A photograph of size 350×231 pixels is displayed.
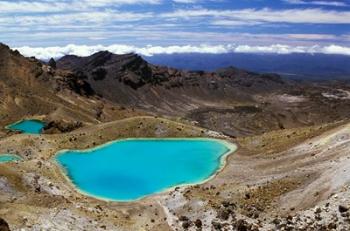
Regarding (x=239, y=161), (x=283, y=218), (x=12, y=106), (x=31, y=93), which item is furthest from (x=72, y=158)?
(x=31, y=93)

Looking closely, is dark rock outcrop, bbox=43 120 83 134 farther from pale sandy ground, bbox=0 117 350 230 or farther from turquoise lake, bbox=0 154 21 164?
pale sandy ground, bbox=0 117 350 230

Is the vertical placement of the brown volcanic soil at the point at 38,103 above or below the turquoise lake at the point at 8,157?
below

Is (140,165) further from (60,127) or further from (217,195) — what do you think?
(60,127)

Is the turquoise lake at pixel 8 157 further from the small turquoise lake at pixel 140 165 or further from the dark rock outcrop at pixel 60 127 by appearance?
the dark rock outcrop at pixel 60 127

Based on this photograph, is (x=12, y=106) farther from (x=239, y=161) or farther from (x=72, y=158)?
(x=239, y=161)

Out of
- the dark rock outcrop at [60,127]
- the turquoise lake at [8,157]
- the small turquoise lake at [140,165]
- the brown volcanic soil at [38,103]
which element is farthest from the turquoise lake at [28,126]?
the turquoise lake at [8,157]

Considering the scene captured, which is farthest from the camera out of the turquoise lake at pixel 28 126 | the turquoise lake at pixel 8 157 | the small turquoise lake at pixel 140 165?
the turquoise lake at pixel 28 126
